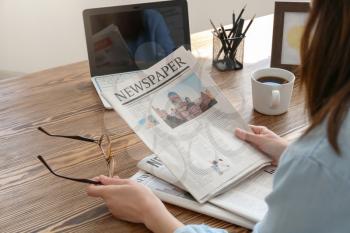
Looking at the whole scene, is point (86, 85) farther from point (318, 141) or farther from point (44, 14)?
point (44, 14)

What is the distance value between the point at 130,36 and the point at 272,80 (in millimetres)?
438

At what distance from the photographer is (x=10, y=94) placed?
1270mm

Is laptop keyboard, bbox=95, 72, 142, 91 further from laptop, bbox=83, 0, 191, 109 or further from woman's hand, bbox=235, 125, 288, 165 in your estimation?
woman's hand, bbox=235, 125, 288, 165

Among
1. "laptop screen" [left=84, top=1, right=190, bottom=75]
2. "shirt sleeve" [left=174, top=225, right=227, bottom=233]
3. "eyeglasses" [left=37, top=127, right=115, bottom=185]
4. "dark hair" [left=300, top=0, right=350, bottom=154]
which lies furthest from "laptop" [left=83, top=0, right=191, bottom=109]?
"dark hair" [left=300, top=0, right=350, bottom=154]

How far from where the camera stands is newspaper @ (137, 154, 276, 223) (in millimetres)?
786

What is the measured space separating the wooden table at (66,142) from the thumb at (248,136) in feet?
0.42

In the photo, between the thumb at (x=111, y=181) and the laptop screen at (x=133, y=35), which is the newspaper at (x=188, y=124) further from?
the laptop screen at (x=133, y=35)

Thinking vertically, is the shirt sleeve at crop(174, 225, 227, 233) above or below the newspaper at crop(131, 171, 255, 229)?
above

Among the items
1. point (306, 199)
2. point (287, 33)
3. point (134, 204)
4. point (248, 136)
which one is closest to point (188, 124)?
point (248, 136)

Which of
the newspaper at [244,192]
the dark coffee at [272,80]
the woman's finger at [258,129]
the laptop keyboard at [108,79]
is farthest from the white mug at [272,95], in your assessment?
the laptop keyboard at [108,79]

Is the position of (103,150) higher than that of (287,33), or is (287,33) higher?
(287,33)

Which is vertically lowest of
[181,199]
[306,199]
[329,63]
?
[181,199]

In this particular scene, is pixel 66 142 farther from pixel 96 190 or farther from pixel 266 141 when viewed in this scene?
pixel 266 141

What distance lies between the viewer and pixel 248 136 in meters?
0.95
